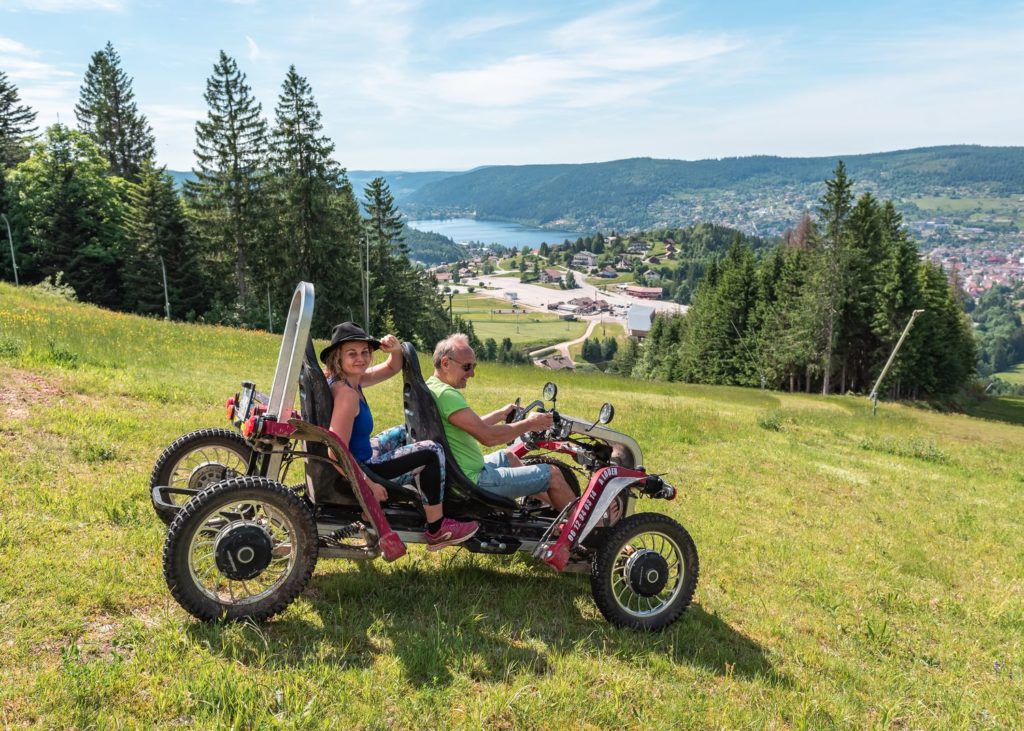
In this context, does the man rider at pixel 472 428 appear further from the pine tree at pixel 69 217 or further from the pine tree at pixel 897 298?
the pine tree at pixel 897 298

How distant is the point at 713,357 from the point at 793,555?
7994cm

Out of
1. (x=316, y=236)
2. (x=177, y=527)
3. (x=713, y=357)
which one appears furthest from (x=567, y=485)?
(x=713, y=357)

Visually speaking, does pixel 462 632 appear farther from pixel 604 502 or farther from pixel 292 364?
pixel 292 364

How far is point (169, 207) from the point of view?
183 ft

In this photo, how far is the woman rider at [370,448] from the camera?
5025 mm

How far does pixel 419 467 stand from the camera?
5148mm

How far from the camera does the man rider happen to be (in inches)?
210

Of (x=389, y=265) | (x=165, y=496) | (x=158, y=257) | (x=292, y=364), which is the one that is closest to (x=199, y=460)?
(x=165, y=496)

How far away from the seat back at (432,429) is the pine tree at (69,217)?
57.8 metres

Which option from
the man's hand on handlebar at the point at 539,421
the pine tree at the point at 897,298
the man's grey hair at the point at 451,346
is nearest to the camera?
the man's grey hair at the point at 451,346

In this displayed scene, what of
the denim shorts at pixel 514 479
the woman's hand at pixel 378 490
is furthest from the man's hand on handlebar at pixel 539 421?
the woman's hand at pixel 378 490

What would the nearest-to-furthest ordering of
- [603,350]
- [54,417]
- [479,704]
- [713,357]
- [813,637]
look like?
1. [479,704]
2. [813,637]
3. [54,417]
4. [713,357]
5. [603,350]

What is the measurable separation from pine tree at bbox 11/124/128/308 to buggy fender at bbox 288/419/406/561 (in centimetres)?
5806

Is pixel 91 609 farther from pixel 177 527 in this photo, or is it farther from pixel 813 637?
pixel 813 637
